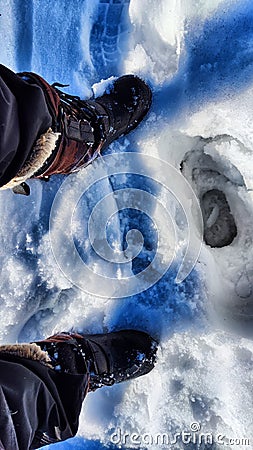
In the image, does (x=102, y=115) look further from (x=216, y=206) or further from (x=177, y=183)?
(x=216, y=206)

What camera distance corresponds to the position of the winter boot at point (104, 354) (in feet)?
3.65

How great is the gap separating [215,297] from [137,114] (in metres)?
0.63

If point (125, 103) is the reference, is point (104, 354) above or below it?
below

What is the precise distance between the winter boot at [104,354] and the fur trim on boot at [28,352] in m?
0.02

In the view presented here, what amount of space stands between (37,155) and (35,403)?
0.51 meters

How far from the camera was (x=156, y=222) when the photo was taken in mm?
1416

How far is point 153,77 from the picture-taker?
1.36m

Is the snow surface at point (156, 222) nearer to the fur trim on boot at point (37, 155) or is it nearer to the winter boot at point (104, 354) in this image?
the winter boot at point (104, 354)

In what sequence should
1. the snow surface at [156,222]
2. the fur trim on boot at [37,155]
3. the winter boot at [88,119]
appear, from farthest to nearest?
the snow surface at [156,222] < the winter boot at [88,119] < the fur trim on boot at [37,155]

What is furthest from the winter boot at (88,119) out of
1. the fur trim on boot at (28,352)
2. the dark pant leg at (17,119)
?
the fur trim on boot at (28,352)

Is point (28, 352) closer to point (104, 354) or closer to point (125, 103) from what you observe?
point (104, 354)

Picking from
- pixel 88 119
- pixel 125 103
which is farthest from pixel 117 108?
pixel 88 119

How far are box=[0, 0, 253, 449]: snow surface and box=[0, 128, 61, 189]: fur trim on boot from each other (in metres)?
0.36

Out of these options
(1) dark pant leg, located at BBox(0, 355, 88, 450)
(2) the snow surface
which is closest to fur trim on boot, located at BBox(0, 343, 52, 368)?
(1) dark pant leg, located at BBox(0, 355, 88, 450)
